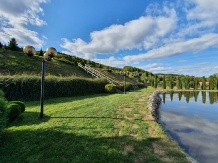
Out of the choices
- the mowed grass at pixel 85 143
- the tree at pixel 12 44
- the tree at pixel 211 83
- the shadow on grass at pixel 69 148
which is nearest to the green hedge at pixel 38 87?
the mowed grass at pixel 85 143

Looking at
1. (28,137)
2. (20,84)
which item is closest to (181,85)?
(20,84)

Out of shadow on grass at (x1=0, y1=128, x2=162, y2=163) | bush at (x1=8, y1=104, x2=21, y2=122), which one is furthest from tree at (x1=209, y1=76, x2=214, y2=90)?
bush at (x1=8, y1=104, x2=21, y2=122)

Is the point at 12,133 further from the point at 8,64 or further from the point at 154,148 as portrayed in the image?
the point at 8,64

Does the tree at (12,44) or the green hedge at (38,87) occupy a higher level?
the tree at (12,44)

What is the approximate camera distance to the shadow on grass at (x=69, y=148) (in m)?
2.67

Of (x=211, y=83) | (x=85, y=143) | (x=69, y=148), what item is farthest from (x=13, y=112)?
(x=211, y=83)

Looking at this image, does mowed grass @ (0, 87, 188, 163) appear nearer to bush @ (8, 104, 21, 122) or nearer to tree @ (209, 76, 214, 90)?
bush @ (8, 104, 21, 122)

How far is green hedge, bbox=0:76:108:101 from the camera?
A: 858cm

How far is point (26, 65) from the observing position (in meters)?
16.9

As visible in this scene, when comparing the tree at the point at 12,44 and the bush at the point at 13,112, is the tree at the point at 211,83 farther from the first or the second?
the tree at the point at 12,44

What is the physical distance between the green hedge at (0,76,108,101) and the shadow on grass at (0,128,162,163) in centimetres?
583

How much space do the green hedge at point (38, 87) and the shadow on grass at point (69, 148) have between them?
230 inches

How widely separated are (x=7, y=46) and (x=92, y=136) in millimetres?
23631

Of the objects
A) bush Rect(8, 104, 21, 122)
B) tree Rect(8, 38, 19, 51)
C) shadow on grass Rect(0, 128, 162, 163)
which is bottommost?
shadow on grass Rect(0, 128, 162, 163)
